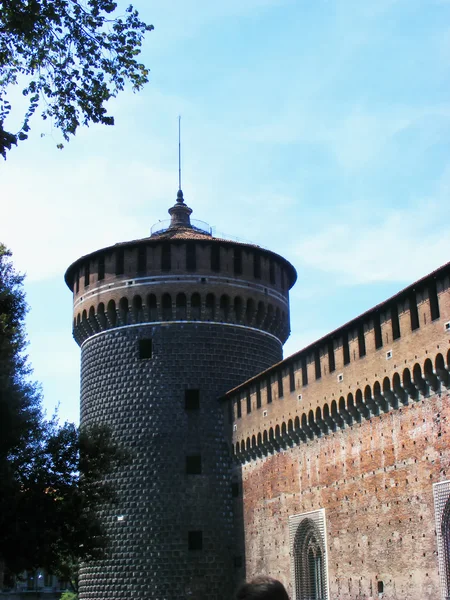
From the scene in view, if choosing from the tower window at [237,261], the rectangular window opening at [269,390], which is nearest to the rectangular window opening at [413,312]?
the rectangular window opening at [269,390]

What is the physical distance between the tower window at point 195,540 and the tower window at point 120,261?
31.4 ft

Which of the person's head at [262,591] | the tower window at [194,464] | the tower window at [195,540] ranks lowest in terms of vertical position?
the person's head at [262,591]

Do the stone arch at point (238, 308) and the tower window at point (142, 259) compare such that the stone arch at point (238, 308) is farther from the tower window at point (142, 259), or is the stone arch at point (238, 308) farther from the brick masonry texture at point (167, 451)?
the tower window at point (142, 259)

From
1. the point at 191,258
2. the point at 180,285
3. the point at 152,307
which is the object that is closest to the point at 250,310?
the point at 180,285

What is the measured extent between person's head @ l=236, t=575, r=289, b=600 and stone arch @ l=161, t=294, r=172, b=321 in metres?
25.8

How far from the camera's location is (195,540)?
2720cm

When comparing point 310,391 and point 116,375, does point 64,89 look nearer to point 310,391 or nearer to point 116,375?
point 310,391

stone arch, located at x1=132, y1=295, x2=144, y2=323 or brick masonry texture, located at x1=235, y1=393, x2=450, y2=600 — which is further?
stone arch, located at x1=132, y1=295, x2=144, y2=323

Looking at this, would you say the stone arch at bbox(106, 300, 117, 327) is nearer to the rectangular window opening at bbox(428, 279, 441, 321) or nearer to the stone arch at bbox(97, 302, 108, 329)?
the stone arch at bbox(97, 302, 108, 329)

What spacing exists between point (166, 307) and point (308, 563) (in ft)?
34.0

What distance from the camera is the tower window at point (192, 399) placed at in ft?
94.0

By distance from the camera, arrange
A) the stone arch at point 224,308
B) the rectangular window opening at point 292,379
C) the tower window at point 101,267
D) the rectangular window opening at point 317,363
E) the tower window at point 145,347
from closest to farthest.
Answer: the rectangular window opening at point 317,363 < the rectangular window opening at point 292,379 < the tower window at point 145,347 < the stone arch at point 224,308 < the tower window at point 101,267

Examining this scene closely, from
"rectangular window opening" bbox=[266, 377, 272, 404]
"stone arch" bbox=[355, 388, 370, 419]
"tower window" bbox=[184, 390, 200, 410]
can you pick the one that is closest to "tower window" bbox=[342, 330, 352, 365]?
"stone arch" bbox=[355, 388, 370, 419]

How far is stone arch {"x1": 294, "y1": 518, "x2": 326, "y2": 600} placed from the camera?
2282 cm
